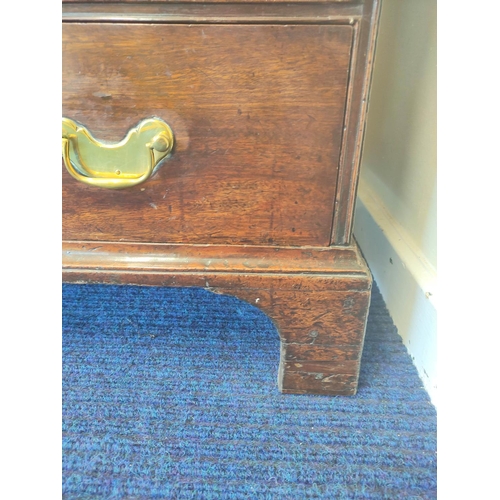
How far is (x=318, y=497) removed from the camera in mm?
456

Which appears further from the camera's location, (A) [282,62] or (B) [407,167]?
(B) [407,167]

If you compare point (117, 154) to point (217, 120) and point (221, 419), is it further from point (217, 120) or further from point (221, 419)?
point (221, 419)

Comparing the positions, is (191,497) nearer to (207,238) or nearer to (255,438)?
(255,438)

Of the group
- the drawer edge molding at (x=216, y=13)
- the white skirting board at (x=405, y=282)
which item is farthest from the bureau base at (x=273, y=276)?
the drawer edge molding at (x=216, y=13)

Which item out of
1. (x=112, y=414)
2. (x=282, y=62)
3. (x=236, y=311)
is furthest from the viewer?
(x=236, y=311)

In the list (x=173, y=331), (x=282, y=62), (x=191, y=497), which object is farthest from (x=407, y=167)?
(x=191, y=497)

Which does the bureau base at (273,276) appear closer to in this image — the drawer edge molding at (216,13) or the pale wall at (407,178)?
the pale wall at (407,178)

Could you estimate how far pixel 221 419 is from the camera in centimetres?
55

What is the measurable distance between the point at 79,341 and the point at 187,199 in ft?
1.12

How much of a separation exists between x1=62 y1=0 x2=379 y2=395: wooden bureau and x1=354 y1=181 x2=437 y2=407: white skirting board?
123 mm

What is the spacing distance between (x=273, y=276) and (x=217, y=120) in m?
0.19

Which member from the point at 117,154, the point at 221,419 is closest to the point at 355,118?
the point at 117,154

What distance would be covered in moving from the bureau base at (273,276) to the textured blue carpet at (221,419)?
96mm

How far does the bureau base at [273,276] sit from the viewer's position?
52 cm
